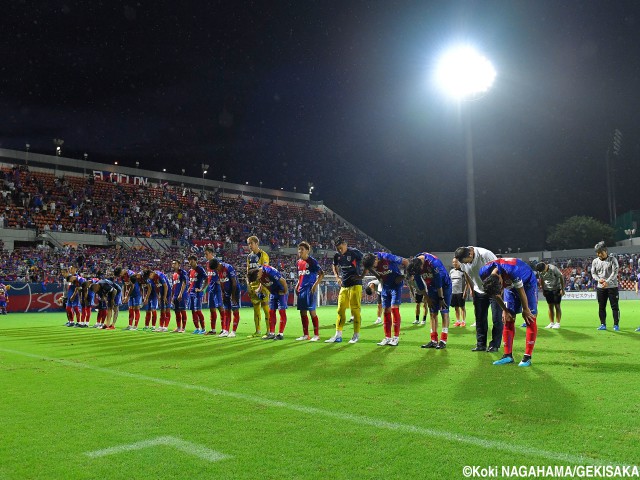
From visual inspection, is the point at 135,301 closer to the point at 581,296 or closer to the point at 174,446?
the point at 174,446

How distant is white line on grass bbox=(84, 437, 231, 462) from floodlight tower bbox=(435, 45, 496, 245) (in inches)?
687

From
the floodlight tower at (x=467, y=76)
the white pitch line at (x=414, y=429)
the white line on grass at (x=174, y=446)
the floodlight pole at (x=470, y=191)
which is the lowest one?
the white line on grass at (x=174, y=446)

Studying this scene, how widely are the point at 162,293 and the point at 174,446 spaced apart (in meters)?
13.3

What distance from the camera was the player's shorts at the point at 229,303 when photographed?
45.0 feet

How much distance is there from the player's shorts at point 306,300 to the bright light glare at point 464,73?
50.1ft

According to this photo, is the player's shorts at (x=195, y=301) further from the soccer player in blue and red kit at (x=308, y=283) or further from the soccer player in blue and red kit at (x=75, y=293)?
the soccer player in blue and red kit at (x=75, y=293)

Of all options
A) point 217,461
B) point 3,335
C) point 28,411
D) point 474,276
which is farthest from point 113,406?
point 3,335

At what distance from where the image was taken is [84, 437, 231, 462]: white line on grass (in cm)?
370

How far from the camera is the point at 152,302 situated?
56.7ft

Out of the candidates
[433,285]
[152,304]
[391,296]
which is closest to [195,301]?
[152,304]

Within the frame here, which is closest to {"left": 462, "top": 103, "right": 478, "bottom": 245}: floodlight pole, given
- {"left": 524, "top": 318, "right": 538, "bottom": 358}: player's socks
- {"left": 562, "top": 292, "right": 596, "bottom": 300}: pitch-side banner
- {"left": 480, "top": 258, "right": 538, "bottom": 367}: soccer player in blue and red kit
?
{"left": 480, "top": 258, "right": 538, "bottom": 367}: soccer player in blue and red kit

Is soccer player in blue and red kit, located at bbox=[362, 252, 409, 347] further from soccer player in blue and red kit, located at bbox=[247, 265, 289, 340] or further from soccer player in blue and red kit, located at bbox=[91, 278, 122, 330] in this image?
soccer player in blue and red kit, located at bbox=[91, 278, 122, 330]

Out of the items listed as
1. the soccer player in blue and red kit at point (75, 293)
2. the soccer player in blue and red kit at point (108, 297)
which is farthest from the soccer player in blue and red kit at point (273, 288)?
the soccer player in blue and red kit at point (75, 293)

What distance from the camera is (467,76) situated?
24.2 m
